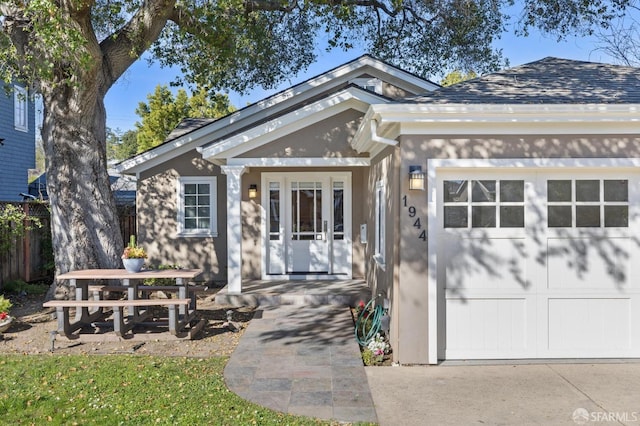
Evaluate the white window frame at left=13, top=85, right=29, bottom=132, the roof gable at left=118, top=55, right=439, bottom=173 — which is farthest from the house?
the white window frame at left=13, top=85, right=29, bottom=132

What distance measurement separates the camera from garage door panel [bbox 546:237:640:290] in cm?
559

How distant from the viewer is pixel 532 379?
197 inches

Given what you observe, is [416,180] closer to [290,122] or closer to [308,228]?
[290,122]

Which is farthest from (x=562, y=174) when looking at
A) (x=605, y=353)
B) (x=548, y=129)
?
(x=605, y=353)

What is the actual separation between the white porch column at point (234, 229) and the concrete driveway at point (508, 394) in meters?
4.02

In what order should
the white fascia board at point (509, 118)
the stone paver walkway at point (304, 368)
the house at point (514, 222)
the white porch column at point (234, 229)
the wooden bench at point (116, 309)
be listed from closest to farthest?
the stone paver walkway at point (304, 368)
the white fascia board at point (509, 118)
the house at point (514, 222)
the wooden bench at point (116, 309)
the white porch column at point (234, 229)

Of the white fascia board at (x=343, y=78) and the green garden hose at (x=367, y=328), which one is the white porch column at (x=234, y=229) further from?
the white fascia board at (x=343, y=78)

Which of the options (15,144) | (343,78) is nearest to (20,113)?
(15,144)

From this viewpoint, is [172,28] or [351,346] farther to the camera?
[172,28]

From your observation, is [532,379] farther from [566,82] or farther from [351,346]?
[566,82]

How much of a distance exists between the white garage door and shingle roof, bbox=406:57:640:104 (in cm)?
85

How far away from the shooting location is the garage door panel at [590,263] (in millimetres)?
5590

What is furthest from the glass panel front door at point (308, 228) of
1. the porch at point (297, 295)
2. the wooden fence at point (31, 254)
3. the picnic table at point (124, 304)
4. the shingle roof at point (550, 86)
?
the wooden fence at point (31, 254)

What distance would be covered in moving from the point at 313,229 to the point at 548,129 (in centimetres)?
558
